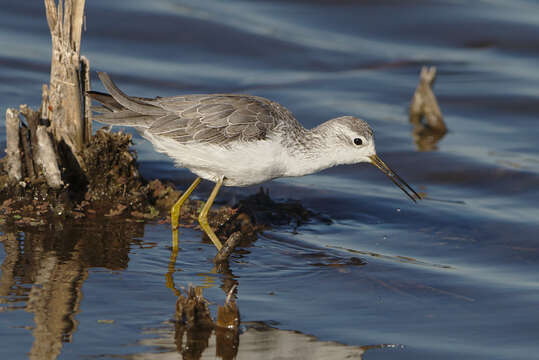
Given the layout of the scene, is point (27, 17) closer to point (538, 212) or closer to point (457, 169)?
point (457, 169)

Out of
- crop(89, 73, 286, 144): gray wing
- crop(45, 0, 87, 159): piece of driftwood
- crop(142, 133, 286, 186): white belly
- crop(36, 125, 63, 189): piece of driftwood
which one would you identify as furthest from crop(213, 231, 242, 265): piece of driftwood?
crop(45, 0, 87, 159): piece of driftwood

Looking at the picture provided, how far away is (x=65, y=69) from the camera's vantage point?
9.26 m

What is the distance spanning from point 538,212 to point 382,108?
4.71 meters

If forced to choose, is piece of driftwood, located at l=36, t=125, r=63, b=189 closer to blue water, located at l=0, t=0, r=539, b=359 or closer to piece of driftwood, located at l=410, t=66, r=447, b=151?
blue water, located at l=0, t=0, r=539, b=359

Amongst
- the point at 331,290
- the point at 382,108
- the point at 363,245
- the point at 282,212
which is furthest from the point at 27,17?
the point at 331,290

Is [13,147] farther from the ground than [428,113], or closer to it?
closer to it

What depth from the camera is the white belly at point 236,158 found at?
27.9 feet

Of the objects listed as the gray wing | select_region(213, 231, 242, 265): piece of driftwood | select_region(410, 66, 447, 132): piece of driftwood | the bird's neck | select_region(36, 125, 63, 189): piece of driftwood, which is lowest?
select_region(213, 231, 242, 265): piece of driftwood

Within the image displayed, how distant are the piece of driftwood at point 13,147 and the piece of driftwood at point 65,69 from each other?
0.51m

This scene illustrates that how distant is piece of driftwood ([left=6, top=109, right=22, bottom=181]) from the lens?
9.12 meters

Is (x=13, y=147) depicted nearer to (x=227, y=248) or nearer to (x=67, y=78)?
(x=67, y=78)

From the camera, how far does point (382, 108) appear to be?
15.5m

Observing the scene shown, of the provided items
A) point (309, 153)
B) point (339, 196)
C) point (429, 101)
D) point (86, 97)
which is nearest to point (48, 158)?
point (86, 97)

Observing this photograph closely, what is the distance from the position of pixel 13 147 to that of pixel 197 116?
2.29m
